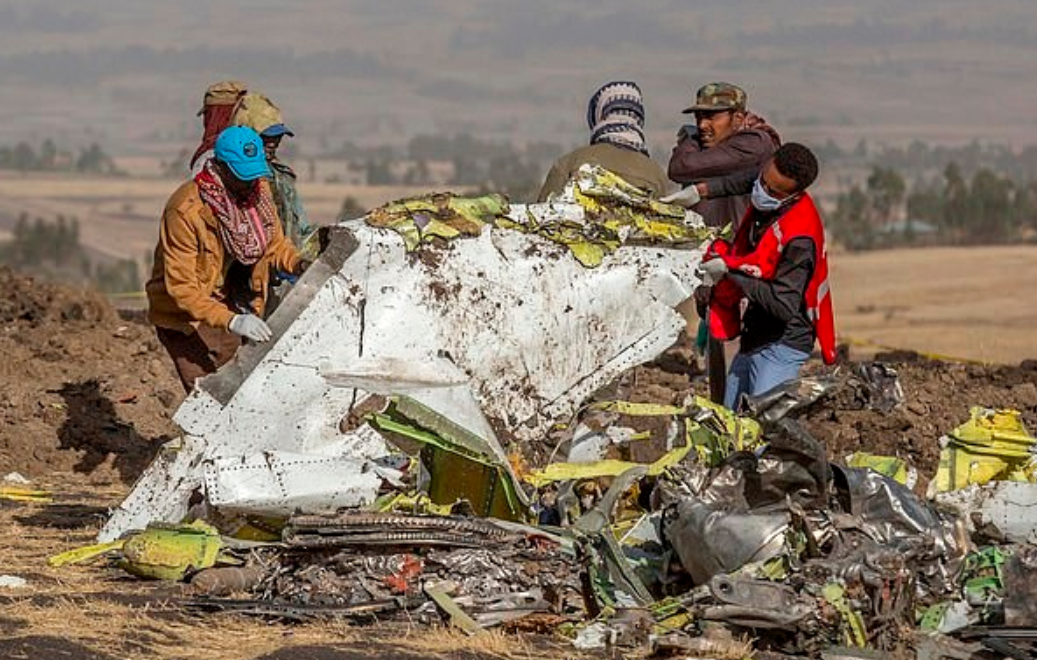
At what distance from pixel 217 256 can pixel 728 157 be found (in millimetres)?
2617

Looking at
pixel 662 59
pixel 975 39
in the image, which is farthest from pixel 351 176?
pixel 975 39

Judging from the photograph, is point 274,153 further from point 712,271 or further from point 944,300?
point 944,300

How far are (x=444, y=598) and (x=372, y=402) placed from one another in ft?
5.25

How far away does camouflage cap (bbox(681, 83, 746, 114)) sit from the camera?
11875 millimetres

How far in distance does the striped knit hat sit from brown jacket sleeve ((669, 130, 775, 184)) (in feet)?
0.77

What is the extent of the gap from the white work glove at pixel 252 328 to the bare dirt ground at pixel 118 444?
1116mm

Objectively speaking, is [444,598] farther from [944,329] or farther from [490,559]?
[944,329]

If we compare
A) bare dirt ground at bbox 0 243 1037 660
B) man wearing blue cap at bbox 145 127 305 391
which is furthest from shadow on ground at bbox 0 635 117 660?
man wearing blue cap at bbox 145 127 305 391

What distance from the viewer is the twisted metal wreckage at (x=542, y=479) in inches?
332

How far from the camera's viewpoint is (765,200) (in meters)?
10.1

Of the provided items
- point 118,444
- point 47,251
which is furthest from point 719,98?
point 47,251

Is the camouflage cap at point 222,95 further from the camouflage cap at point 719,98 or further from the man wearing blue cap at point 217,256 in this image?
the camouflage cap at point 719,98

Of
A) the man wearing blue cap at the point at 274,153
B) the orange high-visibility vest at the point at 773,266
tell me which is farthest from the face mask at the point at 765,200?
the man wearing blue cap at the point at 274,153

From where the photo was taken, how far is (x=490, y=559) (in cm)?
879
